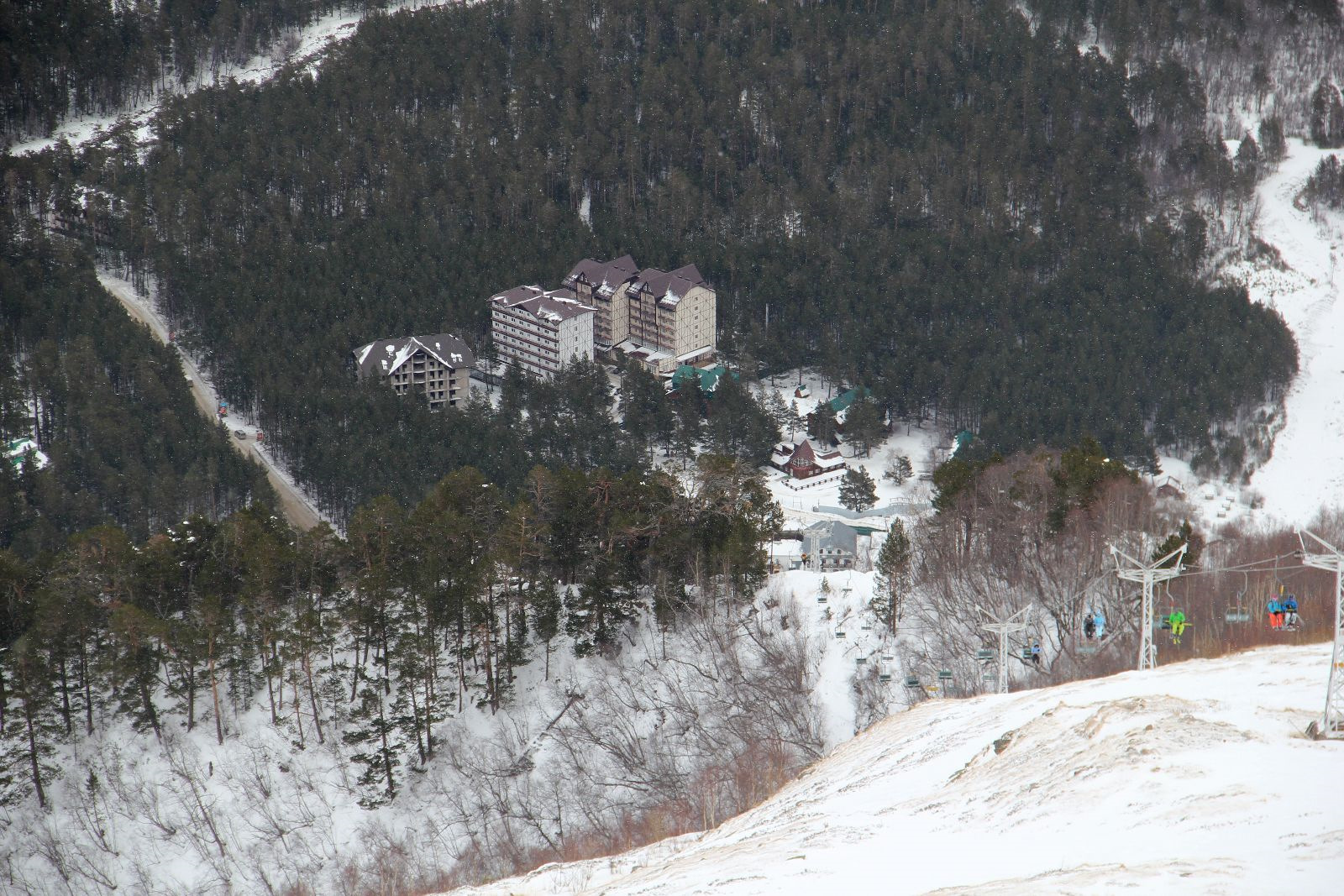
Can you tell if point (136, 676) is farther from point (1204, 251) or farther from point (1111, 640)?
point (1204, 251)

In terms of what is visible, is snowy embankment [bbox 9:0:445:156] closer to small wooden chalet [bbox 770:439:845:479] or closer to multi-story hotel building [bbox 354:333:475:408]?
multi-story hotel building [bbox 354:333:475:408]

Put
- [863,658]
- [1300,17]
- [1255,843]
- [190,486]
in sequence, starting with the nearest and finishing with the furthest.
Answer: [1255,843] → [863,658] → [190,486] → [1300,17]

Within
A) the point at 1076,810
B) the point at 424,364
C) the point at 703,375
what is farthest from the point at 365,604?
the point at 703,375

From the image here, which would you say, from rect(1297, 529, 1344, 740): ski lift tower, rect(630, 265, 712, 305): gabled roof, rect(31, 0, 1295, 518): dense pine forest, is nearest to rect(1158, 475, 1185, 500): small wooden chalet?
rect(31, 0, 1295, 518): dense pine forest

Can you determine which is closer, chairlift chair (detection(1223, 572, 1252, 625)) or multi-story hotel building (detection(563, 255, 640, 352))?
chairlift chair (detection(1223, 572, 1252, 625))

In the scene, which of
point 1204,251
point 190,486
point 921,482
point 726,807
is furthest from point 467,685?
point 1204,251

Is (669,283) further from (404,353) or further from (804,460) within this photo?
(804,460)
